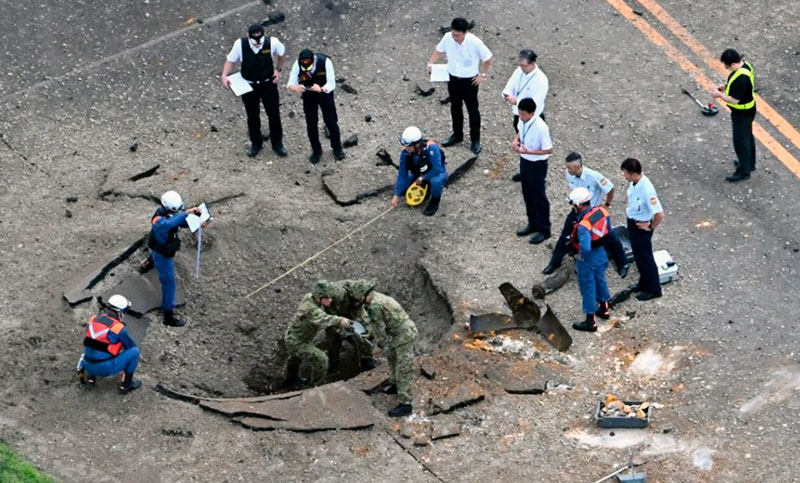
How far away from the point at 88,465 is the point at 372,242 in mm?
4629

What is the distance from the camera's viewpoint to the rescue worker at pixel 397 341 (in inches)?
569

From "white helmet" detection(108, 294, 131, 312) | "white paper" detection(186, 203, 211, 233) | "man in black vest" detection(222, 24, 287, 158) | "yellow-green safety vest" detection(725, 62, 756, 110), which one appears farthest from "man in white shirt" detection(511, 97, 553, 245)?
"white helmet" detection(108, 294, 131, 312)

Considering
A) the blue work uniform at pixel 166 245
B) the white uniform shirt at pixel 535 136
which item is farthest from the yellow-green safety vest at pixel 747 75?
the blue work uniform at pixel 166 245

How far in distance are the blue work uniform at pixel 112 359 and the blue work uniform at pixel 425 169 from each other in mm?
3880

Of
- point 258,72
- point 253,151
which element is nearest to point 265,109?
point 253,151

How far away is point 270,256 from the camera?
664 inches

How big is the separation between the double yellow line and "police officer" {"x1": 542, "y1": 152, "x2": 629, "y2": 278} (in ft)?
8.97

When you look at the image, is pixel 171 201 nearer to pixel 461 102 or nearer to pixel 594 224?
pixel 461 102

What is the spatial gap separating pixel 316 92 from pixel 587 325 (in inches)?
172

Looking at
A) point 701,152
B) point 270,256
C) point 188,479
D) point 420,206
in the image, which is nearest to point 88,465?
point 188,479

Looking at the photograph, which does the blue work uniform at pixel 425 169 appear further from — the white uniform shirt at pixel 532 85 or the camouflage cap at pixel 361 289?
the camouflage cap at pixel 361 289

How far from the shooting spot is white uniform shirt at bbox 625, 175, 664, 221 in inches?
599

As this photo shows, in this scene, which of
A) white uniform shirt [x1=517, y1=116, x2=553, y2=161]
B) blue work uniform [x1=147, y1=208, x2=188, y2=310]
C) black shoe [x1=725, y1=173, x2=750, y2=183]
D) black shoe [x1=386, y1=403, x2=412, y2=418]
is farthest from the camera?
black shoe [x1=725, y1=173, x2=750, y2=183]

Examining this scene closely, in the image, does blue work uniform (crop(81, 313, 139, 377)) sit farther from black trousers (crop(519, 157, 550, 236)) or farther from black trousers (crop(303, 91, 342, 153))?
black trousers (crop(519, 157, 550, 236))
